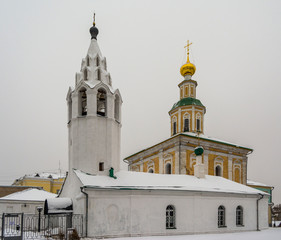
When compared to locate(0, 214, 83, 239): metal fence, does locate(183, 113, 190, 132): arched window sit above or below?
above

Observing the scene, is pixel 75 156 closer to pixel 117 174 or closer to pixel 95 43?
pixel 117 174

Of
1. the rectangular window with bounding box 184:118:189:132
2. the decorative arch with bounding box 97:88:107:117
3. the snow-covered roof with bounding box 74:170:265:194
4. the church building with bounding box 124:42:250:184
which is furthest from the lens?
the rectangular window with bounding box 184:118:189:132

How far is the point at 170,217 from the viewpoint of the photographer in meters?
15.9

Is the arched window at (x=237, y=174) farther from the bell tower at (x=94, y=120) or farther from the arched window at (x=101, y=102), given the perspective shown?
the arched window at (x=101, y=102)

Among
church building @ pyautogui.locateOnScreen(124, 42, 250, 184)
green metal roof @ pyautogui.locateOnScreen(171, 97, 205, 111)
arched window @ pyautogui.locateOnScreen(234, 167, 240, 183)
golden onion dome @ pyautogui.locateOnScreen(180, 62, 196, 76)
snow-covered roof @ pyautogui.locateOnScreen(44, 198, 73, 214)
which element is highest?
golden onion dome @ pyautogui.locateOnScreen(180, 62, 196, 76)

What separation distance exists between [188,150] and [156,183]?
995cm

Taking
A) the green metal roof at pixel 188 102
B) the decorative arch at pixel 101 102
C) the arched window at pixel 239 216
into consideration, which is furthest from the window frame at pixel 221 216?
the green metal roof at pixel 188 102

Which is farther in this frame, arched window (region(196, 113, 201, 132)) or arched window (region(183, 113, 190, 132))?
arched window (region(196, 113, 201, 132))

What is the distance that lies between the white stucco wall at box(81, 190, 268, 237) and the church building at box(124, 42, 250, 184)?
801cm

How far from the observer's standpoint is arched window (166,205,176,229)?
51.8 feet

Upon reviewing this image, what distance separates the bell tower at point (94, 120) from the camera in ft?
54.2

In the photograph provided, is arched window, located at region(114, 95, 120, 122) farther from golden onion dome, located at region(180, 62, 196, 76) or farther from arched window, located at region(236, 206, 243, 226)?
golden onion dome, located at region(180, 62, 196, 76)

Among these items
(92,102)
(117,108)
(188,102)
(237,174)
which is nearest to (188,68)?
(188,102)

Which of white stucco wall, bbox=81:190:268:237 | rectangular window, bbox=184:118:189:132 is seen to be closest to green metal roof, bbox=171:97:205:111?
rectangular window, bbox=184:118:189:132
